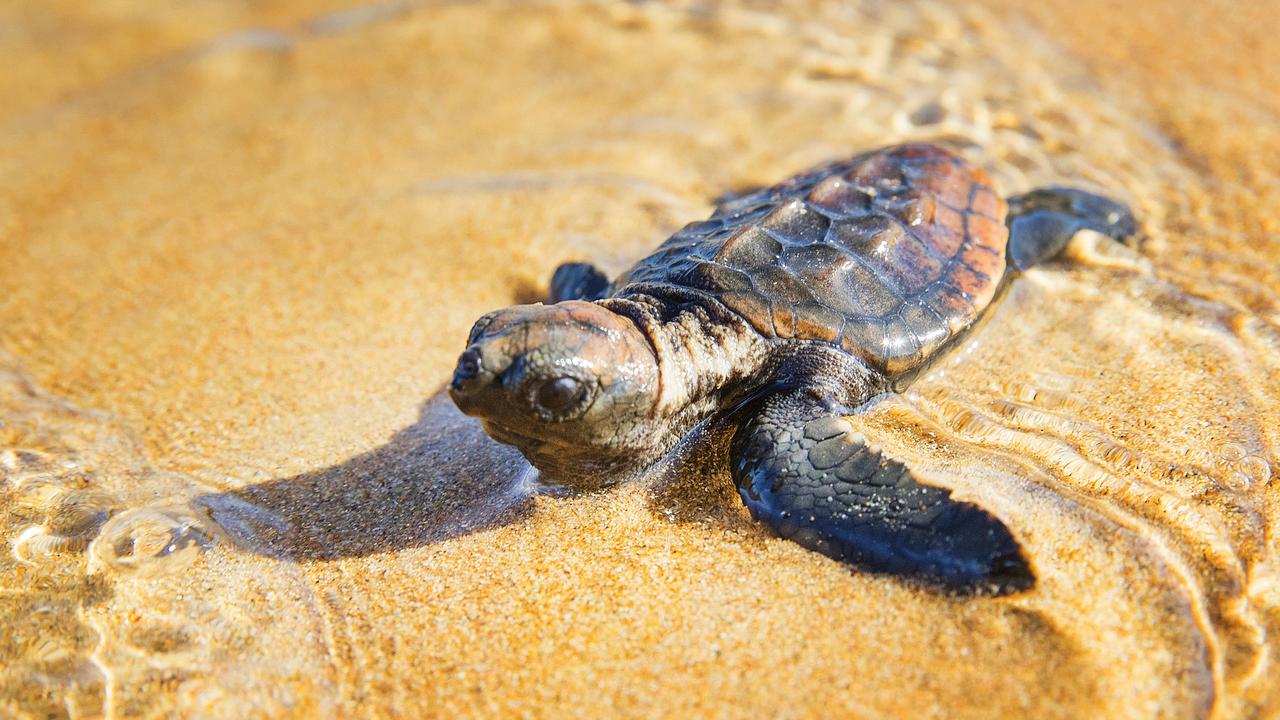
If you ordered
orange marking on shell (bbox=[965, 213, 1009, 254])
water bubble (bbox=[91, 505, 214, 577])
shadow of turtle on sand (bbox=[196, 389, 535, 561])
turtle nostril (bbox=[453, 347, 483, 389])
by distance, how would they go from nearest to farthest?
turtle nostril (bbox=[453, 347, 483, 389])
water bubble (bbox=[91, 505, 214, 577])
shadow of turtle on sand (bbox=[196, 389, 535, 561])
orange marking on shell (bbox=[965, 213, 1009, 254])

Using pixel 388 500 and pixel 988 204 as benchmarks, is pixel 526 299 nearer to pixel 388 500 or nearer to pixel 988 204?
pixel 388 500

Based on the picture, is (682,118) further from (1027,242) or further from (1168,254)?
(1168,254)

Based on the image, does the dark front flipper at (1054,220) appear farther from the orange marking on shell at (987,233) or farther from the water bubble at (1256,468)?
the water bubble at (1256,468)

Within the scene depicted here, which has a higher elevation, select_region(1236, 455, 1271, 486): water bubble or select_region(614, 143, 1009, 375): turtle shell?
select_region(614, 143, 1009, 375): turtle shell

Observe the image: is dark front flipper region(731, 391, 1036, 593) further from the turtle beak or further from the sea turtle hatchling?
the turtle beak

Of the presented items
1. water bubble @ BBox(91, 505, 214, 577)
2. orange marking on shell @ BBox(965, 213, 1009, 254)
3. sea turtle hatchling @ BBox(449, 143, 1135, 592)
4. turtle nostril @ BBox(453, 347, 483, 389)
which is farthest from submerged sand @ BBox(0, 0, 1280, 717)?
turtle nostril @ BBox(453, 347, 483, 389)

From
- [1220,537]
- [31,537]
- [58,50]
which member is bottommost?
[1220,537]

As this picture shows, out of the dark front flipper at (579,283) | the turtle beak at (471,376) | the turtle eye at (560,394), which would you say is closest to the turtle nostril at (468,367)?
the turtle beak at (471,376)

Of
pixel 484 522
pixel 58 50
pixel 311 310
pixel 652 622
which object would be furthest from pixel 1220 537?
pixel 58 50

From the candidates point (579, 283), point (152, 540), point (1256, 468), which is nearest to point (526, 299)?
point (579, 283)
